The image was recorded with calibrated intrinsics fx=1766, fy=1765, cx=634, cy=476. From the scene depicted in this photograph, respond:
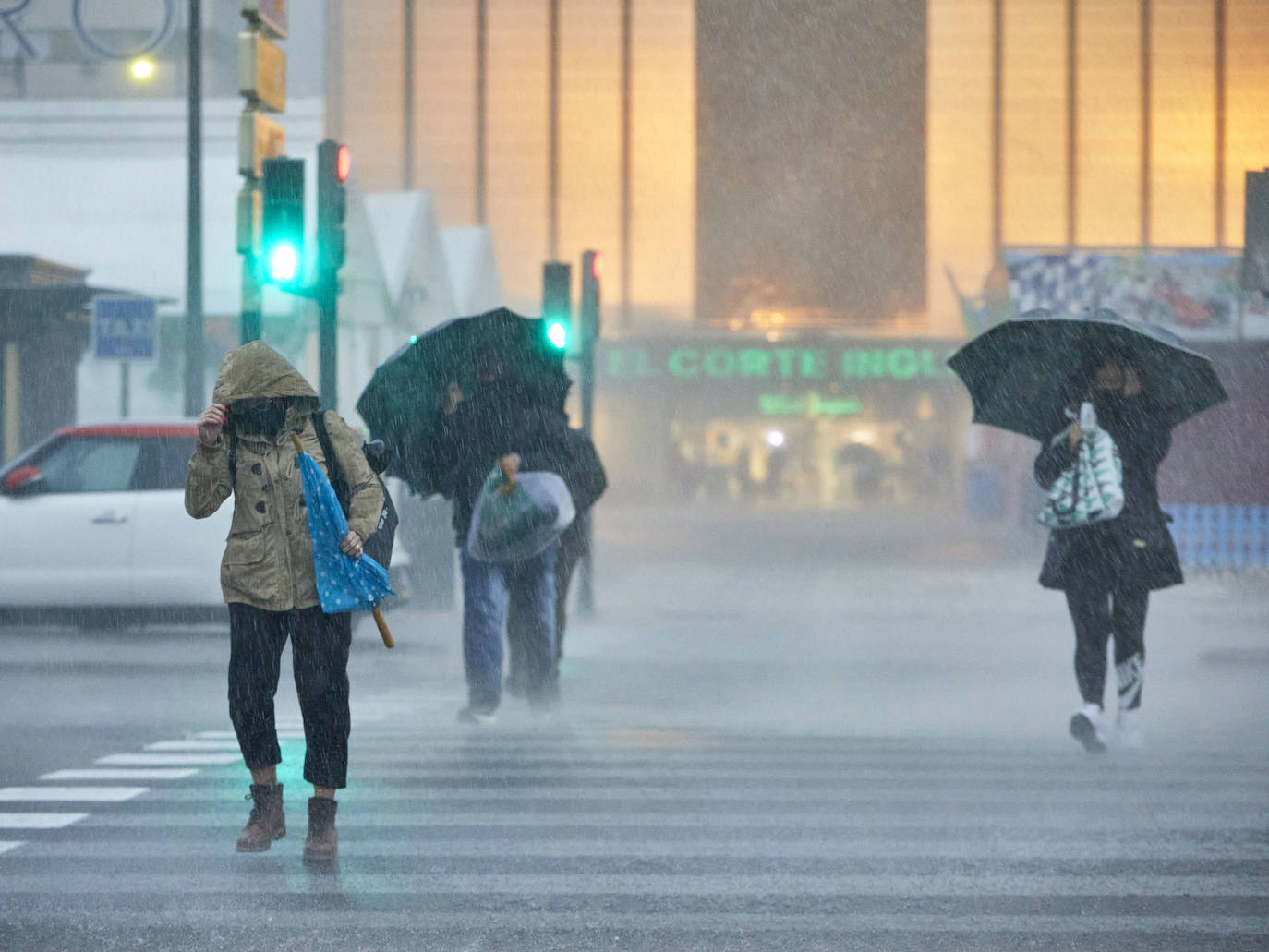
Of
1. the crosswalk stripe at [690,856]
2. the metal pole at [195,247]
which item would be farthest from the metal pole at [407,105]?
the crosswalk stripe at [690,856]

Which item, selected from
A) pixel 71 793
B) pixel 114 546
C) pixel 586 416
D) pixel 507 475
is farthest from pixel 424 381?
pixel 586 416

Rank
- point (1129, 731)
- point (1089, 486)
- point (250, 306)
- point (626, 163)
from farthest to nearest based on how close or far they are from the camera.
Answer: point (626, 163) < point (250, 306) < point (1129, 731) < point (1089, 486)

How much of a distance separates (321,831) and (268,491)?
1002 millimetres

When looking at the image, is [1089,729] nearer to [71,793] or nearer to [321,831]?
[321,831]

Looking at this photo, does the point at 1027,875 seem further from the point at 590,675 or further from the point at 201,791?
the point at 590,675

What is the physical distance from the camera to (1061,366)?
26.3 ft

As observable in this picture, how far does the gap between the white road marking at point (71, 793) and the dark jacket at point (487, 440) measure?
2535 millimetres

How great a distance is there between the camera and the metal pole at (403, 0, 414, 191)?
5438 cm

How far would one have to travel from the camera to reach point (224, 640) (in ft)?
41.2

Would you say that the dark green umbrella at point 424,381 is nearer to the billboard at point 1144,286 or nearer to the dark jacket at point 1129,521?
the dark jacket at point 1129,521

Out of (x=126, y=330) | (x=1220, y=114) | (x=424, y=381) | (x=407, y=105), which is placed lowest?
(x=424, y=381)

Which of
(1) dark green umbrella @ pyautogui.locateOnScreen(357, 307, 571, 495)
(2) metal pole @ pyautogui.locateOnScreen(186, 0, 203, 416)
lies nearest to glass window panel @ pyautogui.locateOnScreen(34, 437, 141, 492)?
(2) metal pole @ pyautogui.locateOnScreen(186, 0, 203, 416)

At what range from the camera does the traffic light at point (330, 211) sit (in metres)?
10.9

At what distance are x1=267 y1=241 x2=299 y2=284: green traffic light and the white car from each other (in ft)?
6.80
